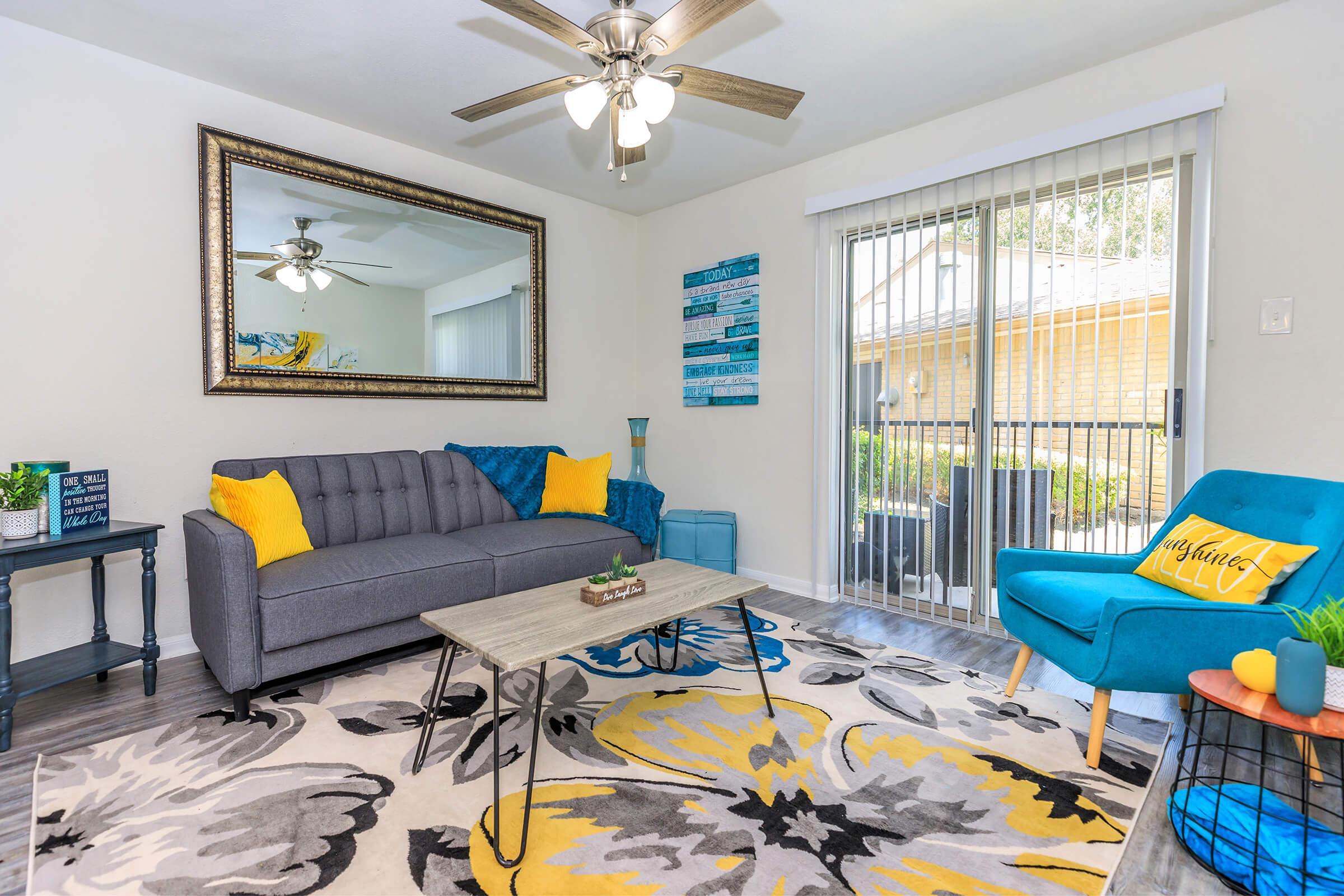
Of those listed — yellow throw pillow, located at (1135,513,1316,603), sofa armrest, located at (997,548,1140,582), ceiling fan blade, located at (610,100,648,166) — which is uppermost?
ceiling fan blade, located at (610,100,648,166)

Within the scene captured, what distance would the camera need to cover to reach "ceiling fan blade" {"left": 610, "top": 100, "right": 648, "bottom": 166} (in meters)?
2.24

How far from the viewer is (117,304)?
269cm

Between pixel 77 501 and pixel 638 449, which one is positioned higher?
pixel 638 449

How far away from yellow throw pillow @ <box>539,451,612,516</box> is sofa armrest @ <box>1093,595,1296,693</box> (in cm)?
254

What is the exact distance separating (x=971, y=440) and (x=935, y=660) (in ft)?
3.61

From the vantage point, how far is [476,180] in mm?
3877

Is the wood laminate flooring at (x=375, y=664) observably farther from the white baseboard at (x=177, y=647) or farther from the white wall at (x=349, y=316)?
the white wall at (x=349, y=316)

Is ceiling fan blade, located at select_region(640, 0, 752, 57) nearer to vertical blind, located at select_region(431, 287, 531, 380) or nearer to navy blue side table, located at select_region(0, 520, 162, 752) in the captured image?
vertical blind, located at select_region(431, 287, 531, 380)

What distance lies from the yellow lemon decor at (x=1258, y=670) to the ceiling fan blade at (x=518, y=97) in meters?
2.43

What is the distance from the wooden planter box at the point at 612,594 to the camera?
2.04 m

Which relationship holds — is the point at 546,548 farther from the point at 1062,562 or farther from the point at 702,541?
the point at 1062,562

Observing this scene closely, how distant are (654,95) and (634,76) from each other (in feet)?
0.65

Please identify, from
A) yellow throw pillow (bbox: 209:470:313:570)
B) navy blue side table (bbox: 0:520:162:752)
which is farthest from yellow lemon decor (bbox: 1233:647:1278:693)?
navy blue side table (bbox: 0:520:162:752)

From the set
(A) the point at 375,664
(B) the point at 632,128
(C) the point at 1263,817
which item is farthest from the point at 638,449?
(C) the point at 1263,817
